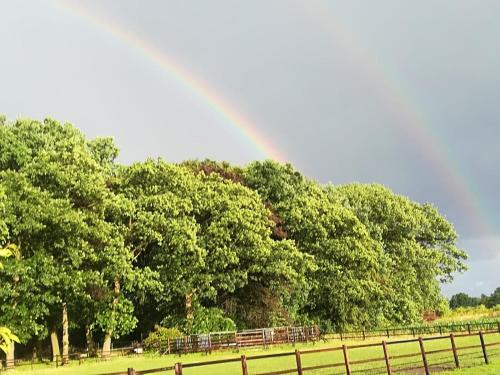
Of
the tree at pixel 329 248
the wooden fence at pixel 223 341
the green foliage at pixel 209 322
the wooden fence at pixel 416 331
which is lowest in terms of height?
the wooden fence at pixel 416 331

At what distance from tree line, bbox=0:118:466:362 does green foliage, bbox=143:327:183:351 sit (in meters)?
1.89

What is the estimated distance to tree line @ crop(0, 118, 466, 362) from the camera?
34562 mm

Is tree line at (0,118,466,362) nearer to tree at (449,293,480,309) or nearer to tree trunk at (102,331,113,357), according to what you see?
tree trunk at (102,331,113,357)

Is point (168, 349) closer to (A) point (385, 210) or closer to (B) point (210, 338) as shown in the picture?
(B) point (210, 338)

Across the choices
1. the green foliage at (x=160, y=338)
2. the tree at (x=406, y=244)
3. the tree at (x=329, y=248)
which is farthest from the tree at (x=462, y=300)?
the green foliage at (x=160, y=338)

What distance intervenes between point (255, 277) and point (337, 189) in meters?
27.6

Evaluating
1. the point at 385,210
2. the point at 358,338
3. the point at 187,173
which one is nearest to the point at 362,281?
the point at 358,338

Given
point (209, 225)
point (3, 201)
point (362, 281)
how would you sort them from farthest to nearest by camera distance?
point (362, 281)
point (209, 225)
point (3, 201)

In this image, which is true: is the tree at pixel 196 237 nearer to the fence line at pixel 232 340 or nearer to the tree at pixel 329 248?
the fence line at pixel 232 340

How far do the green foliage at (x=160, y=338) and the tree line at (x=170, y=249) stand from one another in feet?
6.19

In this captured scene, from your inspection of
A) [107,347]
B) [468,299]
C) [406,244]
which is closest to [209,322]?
[107,347]

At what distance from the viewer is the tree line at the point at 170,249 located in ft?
113

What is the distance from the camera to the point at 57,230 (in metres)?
35.1

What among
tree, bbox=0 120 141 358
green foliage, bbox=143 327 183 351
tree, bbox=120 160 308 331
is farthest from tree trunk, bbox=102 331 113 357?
tree, bbox=120 160 308 331
